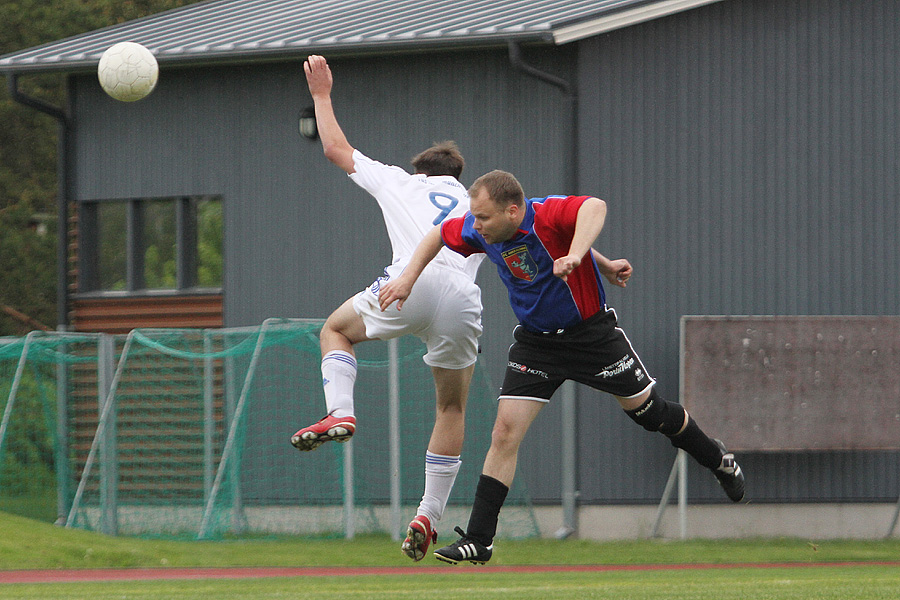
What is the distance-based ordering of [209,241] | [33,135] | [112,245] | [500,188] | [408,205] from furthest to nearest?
[33,135]
[112,245]
[209,241]
[408,205]
[500,188]

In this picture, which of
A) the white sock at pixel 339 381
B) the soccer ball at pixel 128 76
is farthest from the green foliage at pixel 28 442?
the white sock at pixel 339 381

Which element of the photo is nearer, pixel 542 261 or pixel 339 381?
pixel 542 261

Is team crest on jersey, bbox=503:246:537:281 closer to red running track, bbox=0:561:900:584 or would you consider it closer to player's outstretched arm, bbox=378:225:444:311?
player's outstretched arm, bbox=378:225:444:311

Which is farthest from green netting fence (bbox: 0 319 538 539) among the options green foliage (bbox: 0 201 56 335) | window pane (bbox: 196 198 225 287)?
green foliage (bbox: 0 201 56 335)

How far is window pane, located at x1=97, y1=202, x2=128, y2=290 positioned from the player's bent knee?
11.6 metres

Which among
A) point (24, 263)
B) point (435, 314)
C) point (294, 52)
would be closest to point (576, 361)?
point (435, 314)

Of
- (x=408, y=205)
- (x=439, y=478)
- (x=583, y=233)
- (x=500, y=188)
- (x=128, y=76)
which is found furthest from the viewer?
(x=128, y=76)

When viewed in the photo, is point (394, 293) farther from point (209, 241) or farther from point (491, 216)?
point (209, 241)

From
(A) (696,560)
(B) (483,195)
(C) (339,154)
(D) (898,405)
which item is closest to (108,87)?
(C) (339,154)

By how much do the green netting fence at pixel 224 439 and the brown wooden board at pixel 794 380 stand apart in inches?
101

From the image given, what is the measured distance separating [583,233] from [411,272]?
0.95 metres

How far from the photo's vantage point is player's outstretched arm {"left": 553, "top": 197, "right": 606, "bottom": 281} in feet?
22.2

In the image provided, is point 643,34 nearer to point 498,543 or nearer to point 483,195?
point 498,543

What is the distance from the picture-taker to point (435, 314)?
7.80 m
